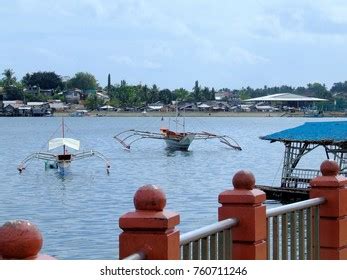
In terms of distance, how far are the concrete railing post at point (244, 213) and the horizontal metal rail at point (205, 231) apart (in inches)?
3.5

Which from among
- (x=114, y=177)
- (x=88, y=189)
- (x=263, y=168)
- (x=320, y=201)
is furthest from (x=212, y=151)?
(x=320, y=201)

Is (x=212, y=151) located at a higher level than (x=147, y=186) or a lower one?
lower

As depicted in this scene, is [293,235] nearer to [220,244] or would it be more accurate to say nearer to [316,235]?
[316,235]

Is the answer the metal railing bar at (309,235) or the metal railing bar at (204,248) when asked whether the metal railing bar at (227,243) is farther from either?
the metal railing bar at (309,235)

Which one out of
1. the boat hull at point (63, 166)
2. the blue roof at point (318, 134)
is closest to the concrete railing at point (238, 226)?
the blue roof at point (318, 134)

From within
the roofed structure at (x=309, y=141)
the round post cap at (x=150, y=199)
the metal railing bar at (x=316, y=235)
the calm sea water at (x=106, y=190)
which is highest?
the round post cap at (x=150, y=199)

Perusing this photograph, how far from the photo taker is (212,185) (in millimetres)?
61312

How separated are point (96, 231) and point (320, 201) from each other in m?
27.7

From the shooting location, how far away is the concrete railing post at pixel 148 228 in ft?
18.3

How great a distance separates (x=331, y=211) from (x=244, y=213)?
214cm

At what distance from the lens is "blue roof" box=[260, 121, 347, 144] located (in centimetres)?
3828

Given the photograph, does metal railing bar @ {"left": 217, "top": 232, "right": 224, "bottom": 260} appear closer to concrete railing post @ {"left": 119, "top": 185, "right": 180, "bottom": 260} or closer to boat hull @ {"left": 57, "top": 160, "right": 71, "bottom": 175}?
concrete railing post @ {"left": 119, "top": 185, "right": 180, "bottom": 260}
